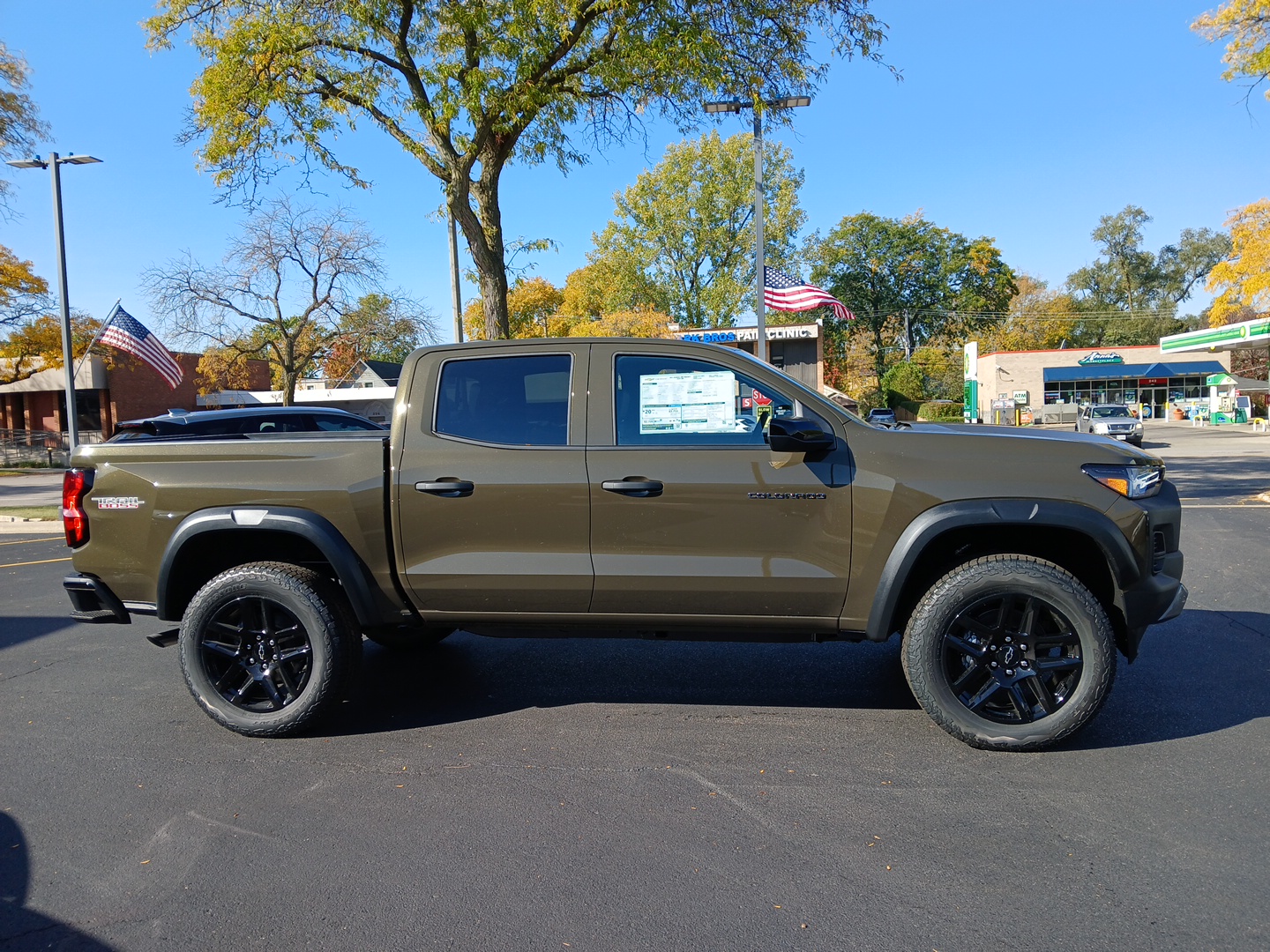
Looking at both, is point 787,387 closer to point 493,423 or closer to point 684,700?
point 493,423

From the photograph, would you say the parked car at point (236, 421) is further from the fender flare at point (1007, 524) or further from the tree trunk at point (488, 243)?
the fender flare at point (1007, 524)

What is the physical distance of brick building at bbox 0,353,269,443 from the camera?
35.2 meters

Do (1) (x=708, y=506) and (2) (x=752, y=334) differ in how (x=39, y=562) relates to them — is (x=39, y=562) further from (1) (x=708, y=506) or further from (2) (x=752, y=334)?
(2) (x=752, y=334)

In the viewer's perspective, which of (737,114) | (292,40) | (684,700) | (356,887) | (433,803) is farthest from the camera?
(737,114)

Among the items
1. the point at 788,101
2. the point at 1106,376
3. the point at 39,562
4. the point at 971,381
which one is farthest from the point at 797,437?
the point at 1106,376

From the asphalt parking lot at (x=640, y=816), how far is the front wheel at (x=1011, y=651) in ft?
0.57

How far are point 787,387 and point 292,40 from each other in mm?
10297

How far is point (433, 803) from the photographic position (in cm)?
343

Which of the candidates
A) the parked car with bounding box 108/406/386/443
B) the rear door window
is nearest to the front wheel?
the rear door window

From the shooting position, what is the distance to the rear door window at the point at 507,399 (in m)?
4.10

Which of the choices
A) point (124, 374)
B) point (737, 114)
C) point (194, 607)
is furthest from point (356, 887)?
point (124, 374)

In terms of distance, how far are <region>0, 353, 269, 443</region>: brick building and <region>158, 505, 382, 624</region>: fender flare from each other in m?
34.4

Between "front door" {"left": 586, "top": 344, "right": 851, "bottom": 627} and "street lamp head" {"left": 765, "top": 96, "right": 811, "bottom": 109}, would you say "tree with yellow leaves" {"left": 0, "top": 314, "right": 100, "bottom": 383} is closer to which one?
"street lamp head" {"left": 765, "top": 96, "right": 811, "bottom": 109}

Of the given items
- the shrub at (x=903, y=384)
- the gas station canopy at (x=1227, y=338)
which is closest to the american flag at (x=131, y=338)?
the shrub at (x=903, y=384)
